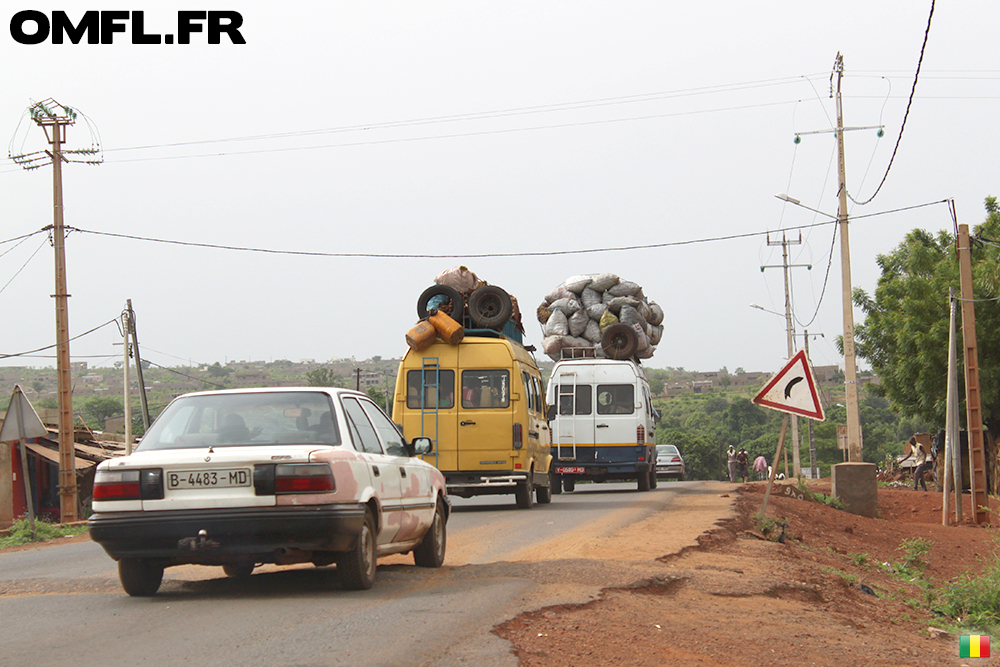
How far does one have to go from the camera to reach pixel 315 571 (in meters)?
8.88

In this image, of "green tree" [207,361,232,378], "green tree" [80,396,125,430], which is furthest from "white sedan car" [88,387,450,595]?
"green tree" [207,361,232,378]

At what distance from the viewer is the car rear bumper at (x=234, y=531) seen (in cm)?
695

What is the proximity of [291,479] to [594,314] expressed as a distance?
20643 mm

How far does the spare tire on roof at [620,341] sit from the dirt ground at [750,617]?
12.5m

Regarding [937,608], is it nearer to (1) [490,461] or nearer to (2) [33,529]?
(1) [490,461]

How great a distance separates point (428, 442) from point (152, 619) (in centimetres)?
280

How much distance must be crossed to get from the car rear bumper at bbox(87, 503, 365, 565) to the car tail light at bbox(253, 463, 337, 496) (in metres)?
0.11

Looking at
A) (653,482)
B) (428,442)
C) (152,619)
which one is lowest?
(653,482)

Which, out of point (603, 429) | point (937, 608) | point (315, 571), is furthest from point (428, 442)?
point (603, 429)

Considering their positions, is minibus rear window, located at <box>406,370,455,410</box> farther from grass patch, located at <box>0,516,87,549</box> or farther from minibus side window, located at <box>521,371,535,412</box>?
grass patch, located at <box>0,516,87,549</box>

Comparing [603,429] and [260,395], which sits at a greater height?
[260,395]

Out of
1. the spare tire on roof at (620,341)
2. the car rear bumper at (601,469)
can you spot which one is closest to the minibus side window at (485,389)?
the car rear bumper at (601,469)

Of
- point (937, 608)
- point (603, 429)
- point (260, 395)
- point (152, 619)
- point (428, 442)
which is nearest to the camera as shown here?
point (152, 619)

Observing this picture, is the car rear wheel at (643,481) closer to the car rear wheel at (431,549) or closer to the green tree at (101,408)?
the car rear wheel at (431,549)
